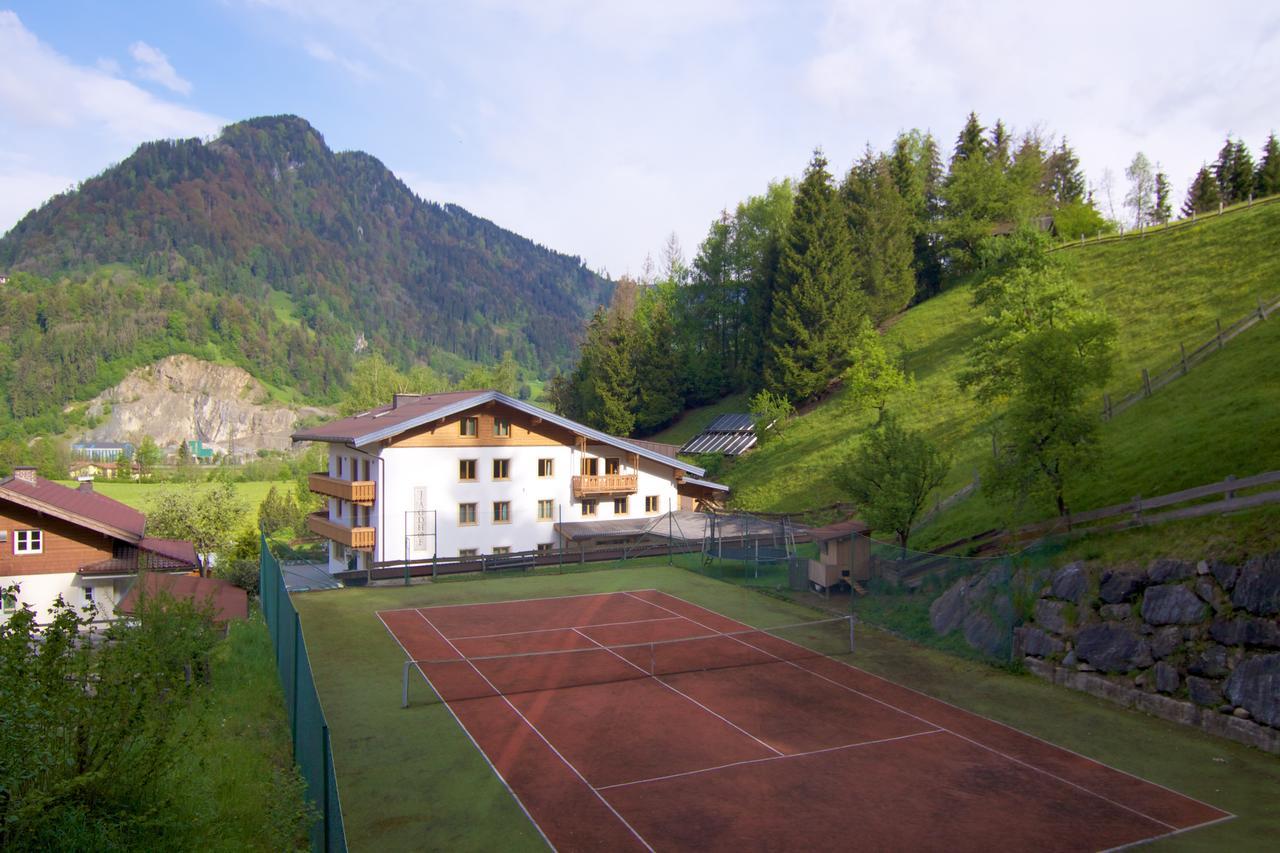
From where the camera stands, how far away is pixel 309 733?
11664 millimetres

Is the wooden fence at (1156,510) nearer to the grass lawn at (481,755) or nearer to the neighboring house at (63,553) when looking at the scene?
the grass lawn at (481,755)

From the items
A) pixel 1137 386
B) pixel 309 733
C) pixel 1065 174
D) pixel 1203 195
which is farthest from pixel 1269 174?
pixel 309 733

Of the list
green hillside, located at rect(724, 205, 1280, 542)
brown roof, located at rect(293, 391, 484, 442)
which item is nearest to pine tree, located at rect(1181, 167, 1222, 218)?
green hillside, located at rect(724, 205, 1280, 542)

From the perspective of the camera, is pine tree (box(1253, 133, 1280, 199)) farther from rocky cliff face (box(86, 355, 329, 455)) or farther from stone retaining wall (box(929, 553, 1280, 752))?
rocky cliff face (box(86, 355, 329, 455))

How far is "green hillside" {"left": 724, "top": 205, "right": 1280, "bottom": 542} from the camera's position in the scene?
72.9 ft

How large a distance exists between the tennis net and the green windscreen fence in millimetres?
2469

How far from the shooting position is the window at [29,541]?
2788 cm

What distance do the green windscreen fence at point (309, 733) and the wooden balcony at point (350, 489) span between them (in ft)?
52.8

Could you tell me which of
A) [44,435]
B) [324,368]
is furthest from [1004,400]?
[324,368]

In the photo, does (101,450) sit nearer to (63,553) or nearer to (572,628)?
(63,553)

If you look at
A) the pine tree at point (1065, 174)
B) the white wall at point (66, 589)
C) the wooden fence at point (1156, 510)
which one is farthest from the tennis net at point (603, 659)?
the pine tree at point (1065, 174)

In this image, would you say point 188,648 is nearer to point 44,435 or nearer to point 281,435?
point 44,435

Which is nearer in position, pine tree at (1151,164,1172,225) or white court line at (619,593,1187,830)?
white court line at (619,593,1187,830)

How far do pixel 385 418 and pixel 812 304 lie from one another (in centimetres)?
2924
